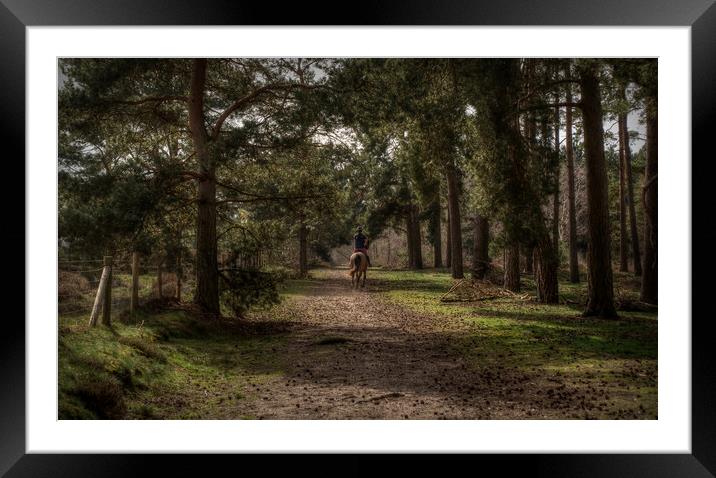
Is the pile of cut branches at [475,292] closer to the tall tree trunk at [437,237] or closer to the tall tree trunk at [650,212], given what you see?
Answer: the tall tree trunk at [437,237]

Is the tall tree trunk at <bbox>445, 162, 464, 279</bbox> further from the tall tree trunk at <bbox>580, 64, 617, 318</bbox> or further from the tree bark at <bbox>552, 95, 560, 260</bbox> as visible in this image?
the tall tree trunk at <bbox>580, 64, 617, 318</bbox>

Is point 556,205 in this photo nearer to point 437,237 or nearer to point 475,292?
point 475,292

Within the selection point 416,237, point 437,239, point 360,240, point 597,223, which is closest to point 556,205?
point 597,223

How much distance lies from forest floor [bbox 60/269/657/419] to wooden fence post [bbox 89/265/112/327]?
20 centimetres

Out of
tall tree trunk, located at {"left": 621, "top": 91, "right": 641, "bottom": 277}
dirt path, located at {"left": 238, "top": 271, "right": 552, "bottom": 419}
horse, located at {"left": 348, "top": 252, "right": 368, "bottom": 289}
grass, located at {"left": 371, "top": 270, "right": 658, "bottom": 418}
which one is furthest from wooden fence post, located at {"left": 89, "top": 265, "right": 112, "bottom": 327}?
tall tree trunk, located at {"left": 621, "top": 91, "right": 641, "bottom": 277}

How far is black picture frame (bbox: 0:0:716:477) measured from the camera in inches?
159

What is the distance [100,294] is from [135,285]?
0.75 m

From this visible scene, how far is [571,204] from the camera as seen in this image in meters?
7.93

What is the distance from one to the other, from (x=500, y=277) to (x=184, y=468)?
306 inches

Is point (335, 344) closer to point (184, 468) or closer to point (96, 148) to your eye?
point (184, 468)
